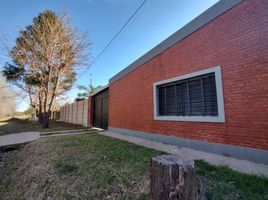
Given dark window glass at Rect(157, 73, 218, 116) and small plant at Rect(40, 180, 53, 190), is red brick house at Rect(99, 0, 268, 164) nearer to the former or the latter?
dark window glass at Rect(157, 73, 218, 116)

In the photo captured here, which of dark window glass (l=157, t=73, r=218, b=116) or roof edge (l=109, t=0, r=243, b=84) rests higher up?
roof edge (l=109, t=0, r=243, b=84)

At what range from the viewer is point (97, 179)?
3.29 metres

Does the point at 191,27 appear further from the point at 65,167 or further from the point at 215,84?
the point at 65,167

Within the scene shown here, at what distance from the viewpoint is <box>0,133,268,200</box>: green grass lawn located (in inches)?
99.0

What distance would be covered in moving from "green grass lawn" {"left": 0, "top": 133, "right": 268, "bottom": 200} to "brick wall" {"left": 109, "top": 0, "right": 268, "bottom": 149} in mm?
1291

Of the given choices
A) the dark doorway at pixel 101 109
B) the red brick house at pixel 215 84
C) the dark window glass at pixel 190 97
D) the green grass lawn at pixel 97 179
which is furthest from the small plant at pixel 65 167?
the dark doorway at pixel 101 109

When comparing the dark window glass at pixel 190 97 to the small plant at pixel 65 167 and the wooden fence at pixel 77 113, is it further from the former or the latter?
the wooden fence at pixel 77 113

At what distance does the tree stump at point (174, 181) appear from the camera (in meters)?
1.51

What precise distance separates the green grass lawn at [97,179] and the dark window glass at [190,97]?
199cm

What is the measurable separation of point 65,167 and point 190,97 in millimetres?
4043

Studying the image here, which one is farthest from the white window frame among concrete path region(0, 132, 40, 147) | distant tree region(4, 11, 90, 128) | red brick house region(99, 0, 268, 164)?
distant tree region(4, 11, 90, 128)

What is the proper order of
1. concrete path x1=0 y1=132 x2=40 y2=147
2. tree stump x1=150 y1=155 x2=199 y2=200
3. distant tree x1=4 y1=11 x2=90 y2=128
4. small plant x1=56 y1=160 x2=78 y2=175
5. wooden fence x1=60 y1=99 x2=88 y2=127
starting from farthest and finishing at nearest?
wooden fence x1=60 y1=99 x2=88 y2=127, distant tree x1=4 y1=11 x2=90 y2=128, concrete path x1=0 y1=132 x2=40 y2=147, small plant x1=56 y1=160 x2=78 y2=175, tree stump x1=150 y1=155 x2=199 y2=200

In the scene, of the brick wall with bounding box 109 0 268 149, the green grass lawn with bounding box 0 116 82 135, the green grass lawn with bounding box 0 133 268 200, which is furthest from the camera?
the green grass lawn with bounding box 0 116 82 135

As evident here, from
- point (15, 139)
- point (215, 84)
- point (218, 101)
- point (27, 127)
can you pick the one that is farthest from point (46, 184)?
point (27, 127)
